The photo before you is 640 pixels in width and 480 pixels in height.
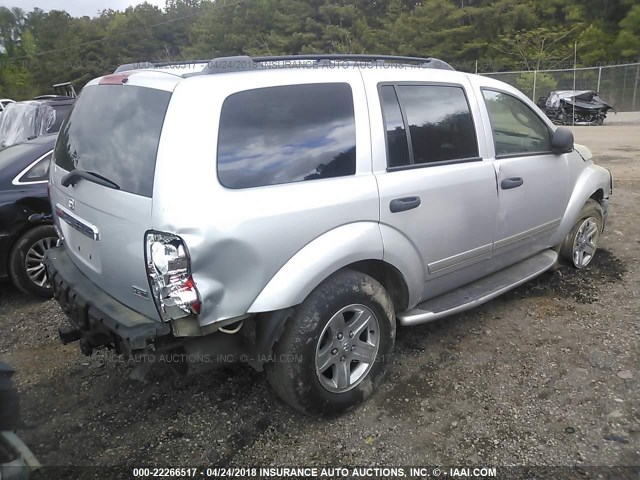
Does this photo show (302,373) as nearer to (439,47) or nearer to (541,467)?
(541,467)

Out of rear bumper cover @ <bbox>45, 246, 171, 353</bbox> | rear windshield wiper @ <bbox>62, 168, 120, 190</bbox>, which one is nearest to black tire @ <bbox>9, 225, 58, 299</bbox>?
rear bumper cover @ <bbox>45, 246, 171, 353</bbox>

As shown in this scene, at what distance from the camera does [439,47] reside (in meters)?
40.2

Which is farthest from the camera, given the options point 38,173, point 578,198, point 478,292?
point 38,173

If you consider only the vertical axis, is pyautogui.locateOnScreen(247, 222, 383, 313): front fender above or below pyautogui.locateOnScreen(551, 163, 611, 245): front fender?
above

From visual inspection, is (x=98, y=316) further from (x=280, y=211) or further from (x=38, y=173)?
(x=38, y=173)

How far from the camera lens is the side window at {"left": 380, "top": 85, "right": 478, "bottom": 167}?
119 inches

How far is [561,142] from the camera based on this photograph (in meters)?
3.98

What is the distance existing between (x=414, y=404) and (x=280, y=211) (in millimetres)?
1459

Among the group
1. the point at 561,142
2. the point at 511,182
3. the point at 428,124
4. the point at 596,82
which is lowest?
the point at 596,82

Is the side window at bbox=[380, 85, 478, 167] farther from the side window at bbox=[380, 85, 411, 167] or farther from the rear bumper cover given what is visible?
the rear bumper cover

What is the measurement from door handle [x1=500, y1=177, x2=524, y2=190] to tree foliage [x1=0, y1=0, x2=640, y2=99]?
996 inches

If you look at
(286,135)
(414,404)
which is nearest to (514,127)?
(286,135)

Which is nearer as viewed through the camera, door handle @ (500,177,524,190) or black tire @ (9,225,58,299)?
door handle @ (500,177,524,190)

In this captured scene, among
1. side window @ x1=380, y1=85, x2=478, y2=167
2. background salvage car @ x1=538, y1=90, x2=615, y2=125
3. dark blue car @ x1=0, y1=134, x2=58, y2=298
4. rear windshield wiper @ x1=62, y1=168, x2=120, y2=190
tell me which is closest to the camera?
rear windshield wiper @ x1=62, y1=168, x2=120, y2=190
